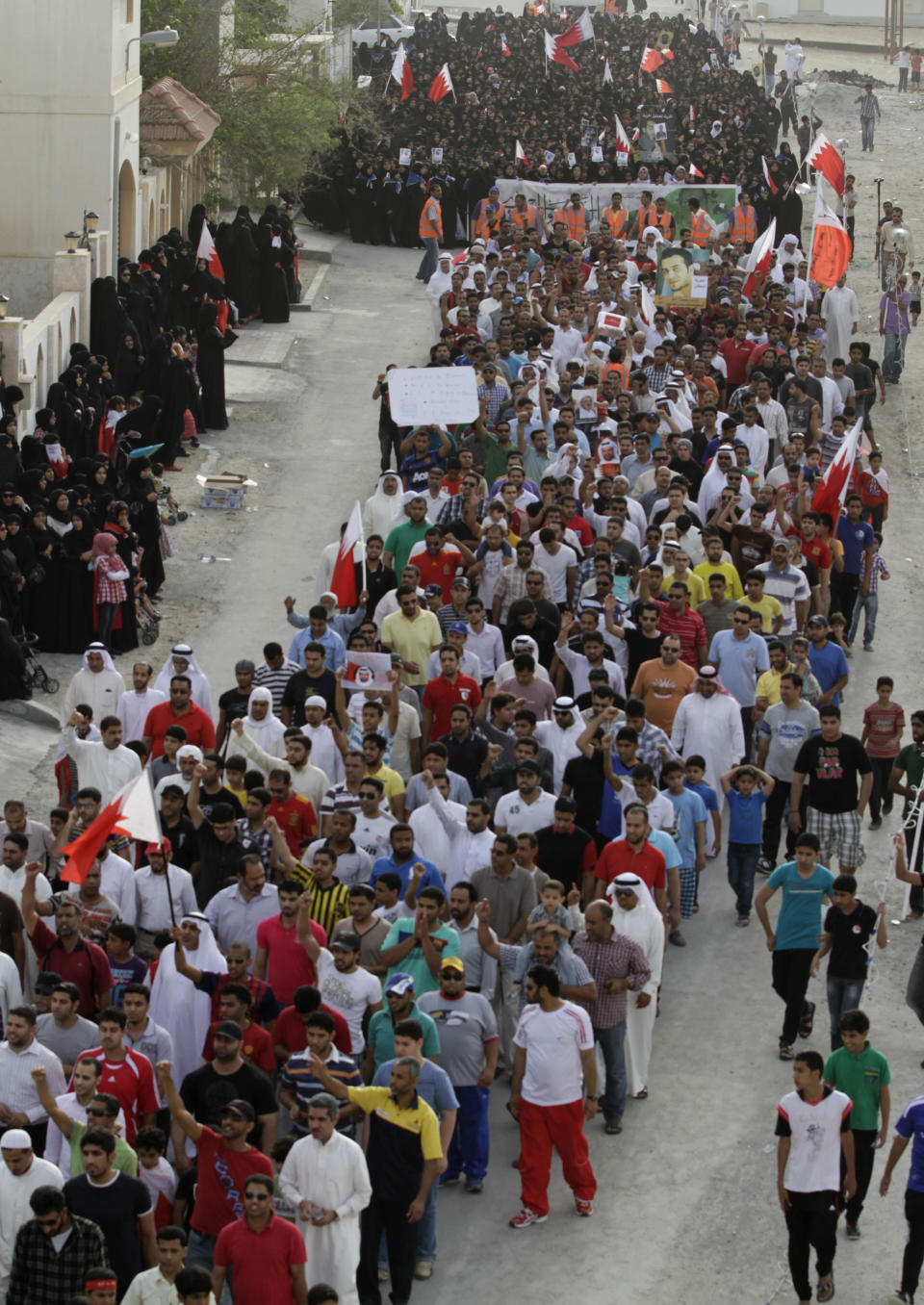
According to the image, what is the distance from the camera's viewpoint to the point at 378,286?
32.9 meters

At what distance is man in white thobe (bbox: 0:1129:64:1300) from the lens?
894 cm

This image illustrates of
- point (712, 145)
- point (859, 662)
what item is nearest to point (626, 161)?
point (712, 145)

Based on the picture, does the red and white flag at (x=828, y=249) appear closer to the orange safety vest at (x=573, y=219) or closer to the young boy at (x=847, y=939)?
the orange safety vest at (x=573, y=219)

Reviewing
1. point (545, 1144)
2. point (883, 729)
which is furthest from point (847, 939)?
point (883, 729)

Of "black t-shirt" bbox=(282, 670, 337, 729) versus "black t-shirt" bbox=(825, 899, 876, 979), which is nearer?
"black t-shirt" bbox=(825, 899, 876, 979)

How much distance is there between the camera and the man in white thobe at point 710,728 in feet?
45.1

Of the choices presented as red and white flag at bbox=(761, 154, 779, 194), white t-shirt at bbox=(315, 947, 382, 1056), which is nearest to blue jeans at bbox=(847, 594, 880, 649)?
white t-shirt at bbox=(315, 947, 382, 1056)

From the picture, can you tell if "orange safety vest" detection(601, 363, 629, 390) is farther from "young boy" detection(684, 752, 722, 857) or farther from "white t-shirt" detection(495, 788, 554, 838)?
"white t-shirt" detection(495, 788, 554, 838)

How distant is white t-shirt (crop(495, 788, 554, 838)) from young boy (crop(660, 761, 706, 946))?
70cm

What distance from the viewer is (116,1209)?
894 centimetres

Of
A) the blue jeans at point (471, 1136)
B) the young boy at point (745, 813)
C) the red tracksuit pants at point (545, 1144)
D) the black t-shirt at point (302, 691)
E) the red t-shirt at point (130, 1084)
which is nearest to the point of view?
the red t-shirt at point (130, 1084)

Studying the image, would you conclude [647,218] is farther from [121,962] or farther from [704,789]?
[121,962]

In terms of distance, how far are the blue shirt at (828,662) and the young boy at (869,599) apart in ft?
9.41

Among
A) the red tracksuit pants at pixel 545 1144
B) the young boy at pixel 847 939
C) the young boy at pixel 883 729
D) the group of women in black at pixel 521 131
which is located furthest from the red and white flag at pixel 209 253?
the red tracksuit pants at pixel 545 1144
